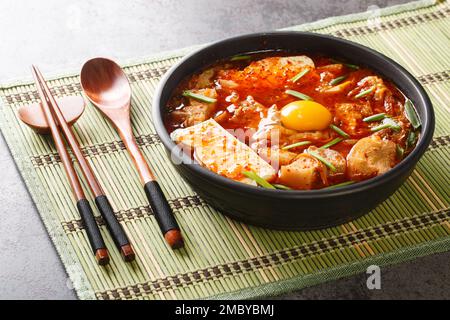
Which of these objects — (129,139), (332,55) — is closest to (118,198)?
(129,139)

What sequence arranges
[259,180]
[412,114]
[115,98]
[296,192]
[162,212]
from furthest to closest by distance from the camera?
[115,98]
[412,114]
[162,212]
[259,180]
[296,192]

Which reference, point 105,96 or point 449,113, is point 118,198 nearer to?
point 105,96

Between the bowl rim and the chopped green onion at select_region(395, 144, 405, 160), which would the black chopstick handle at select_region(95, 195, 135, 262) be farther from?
the chopped green onion at select_region(395, 144, 405, 160)

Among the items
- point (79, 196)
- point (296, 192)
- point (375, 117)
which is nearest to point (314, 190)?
point (296, 192)

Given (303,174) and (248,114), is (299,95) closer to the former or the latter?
(248,114)

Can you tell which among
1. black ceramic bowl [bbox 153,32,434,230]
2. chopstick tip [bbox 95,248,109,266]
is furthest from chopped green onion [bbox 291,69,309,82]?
chopstick tip [bbox 95,248,109,266]

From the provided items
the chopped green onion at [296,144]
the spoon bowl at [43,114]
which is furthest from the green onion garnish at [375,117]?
the spoon bowl at [43,114]
